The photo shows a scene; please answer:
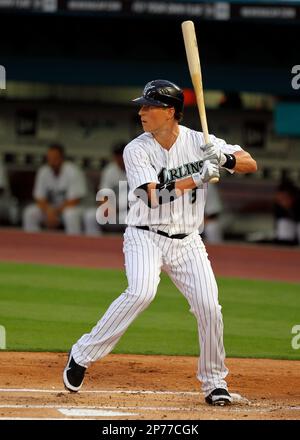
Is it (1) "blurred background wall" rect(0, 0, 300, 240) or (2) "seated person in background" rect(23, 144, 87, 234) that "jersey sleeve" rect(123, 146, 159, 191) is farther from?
(2) "seated person in background" rect(23, 144, 87, 234)

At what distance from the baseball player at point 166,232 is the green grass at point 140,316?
1923mm

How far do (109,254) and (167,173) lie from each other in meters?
7.57

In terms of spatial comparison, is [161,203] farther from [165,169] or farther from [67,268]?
[67,268]

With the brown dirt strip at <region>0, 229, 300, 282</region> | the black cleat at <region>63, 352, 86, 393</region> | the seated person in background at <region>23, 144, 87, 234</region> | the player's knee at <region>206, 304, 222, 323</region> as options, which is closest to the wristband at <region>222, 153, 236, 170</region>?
the player's knee at <region>206, 304, 222, 323</region>

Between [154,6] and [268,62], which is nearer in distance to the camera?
[154,6]

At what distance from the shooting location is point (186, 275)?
620 centimetres

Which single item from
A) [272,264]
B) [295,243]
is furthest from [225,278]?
[295,243]

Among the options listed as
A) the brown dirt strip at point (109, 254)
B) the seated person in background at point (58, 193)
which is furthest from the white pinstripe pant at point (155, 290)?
the seated person in background at point (58, 193)

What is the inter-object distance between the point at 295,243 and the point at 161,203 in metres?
8.87

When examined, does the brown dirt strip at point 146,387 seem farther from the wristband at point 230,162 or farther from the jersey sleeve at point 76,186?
the jersey sleeve at point 76,186

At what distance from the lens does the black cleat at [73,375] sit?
629 cm

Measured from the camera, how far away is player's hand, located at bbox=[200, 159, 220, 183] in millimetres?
5926

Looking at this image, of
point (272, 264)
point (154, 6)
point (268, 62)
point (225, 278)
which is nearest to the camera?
point (225, 278)

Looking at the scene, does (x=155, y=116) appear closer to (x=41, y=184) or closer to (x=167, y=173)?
(x=167, y=173)
